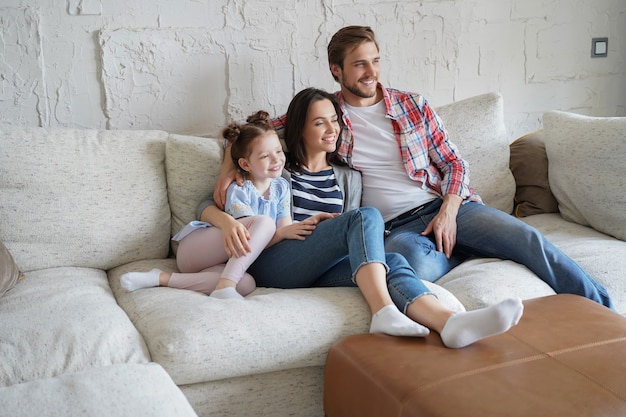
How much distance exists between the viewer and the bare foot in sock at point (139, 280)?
1980 millimetres

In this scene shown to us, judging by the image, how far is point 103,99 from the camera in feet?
8.17

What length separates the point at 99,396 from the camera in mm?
1333

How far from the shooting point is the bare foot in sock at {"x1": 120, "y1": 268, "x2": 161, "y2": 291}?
1.98 metres

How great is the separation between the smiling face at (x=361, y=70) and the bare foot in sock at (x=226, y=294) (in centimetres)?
88

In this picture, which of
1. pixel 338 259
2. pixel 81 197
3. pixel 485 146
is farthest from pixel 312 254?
pixel 485 146

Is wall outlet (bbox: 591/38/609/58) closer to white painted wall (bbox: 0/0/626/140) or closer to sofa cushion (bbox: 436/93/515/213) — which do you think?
white painted wall (bbox: 0/0/626/140)

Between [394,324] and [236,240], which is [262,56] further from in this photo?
[394,324]

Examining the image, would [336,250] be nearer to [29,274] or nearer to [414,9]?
[29,274]

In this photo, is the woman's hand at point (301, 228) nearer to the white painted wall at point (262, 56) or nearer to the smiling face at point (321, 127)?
the smiling face at point (321, 127)

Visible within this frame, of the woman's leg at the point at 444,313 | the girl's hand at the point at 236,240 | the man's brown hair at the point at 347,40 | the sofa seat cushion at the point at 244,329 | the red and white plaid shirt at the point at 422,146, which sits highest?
the man's brown hair at the point at 347,40

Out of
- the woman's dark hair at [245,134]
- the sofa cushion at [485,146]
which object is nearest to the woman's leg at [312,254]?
the woman's dark hair at [245,134]

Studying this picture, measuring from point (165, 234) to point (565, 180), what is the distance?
4.61 feet

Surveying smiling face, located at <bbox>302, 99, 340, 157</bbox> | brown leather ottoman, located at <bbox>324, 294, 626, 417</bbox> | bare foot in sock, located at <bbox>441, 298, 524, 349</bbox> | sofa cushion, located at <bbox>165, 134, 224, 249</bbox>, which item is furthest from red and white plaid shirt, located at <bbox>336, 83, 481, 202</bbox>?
bare foot in sock, located at <bbox>441, 298, 524, 349</bbox>

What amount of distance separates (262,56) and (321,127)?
547mm
